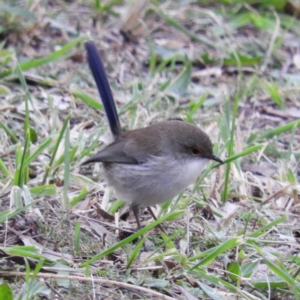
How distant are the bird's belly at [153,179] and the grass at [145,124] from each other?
0.48 feet

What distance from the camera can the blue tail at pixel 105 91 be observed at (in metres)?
5.21

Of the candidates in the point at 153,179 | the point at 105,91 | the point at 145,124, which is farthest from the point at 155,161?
the point at 145,124

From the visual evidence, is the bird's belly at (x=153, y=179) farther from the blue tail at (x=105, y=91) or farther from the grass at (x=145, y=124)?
the blue tail at (x=105, y=91)

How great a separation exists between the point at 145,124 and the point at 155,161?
1238 mm

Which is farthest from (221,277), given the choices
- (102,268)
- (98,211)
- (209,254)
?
(98,211)

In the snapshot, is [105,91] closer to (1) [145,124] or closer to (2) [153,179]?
(1) [145,124]

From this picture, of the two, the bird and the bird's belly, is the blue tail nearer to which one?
the bird

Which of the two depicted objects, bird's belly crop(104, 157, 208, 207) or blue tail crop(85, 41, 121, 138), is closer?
bird's belly crop(104, 157, 208, 207)

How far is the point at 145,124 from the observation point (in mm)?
5922

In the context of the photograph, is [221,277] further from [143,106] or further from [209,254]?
[143,106]

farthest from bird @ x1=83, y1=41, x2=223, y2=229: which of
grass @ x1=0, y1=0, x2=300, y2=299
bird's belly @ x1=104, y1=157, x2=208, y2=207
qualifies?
grass @ x1=0, y1=0, x2=300, y2=299

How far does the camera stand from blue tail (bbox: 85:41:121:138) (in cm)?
521

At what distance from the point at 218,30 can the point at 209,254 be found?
15.3ft

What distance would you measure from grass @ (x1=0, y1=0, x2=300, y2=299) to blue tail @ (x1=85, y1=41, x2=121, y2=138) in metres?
0.27
